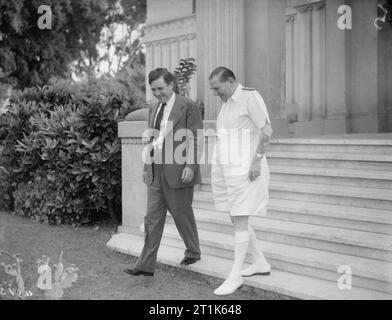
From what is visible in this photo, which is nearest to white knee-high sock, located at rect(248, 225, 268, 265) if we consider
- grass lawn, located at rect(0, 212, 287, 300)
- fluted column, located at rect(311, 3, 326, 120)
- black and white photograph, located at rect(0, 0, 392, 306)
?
black and white photograph, located at rect(0, 0, 392, 306)

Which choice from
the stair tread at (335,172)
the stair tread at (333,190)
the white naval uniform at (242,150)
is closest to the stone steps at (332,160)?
the stair tread at (335,172)

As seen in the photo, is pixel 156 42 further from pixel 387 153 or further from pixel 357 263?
pixel 357 263

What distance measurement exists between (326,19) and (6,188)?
A: 7.06 m

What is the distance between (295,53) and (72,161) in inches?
233

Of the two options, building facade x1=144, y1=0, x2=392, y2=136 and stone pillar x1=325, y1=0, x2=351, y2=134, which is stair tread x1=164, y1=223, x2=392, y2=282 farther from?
stone pillar x1=325, y1=0, x2=351, y2=134

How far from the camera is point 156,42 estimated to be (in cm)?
1137

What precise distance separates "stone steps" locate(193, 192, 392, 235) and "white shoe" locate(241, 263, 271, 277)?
98 centimetres

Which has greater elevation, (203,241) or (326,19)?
(326,19)

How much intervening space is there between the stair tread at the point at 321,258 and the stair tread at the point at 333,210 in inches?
19.3

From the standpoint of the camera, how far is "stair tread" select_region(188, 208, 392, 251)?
4688 millimetres

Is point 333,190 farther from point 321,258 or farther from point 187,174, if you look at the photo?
point 187,174

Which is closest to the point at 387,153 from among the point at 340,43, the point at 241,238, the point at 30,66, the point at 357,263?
the point at 357,263

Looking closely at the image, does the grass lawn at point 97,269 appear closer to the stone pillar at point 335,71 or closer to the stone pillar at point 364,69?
the stone pillar at point 335,71
